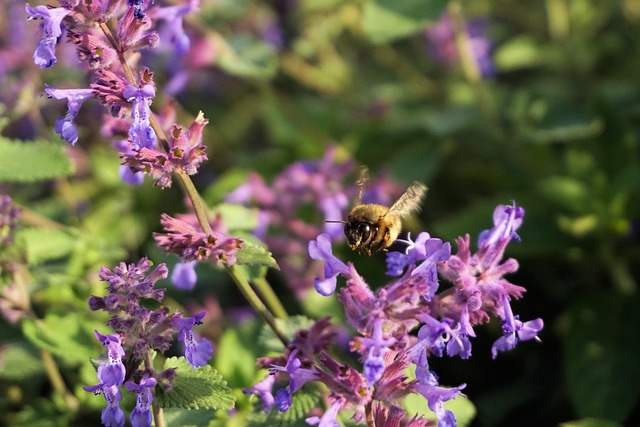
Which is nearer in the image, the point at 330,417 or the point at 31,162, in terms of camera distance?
the point at 330,417

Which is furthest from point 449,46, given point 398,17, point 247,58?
point 247,58

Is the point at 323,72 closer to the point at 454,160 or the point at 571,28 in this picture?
the point at 454,160

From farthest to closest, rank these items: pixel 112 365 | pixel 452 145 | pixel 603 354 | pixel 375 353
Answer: pixel 452 145
pixel 603 354
pixel 112 365
pixel 375 353

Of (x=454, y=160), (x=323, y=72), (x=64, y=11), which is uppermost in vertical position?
(x=64, y=11)

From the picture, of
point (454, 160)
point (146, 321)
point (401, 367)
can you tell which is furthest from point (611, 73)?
point (146, 321)

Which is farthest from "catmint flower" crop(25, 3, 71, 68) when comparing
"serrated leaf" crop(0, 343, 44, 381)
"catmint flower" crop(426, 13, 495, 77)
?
"catmint flower" crop(426, 13, 495, 77)

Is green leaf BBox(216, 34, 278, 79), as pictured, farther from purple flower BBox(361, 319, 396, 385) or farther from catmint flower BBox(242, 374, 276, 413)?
purple flower BBox(361, 319, 396, 385)

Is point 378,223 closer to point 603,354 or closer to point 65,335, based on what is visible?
point 65,335
